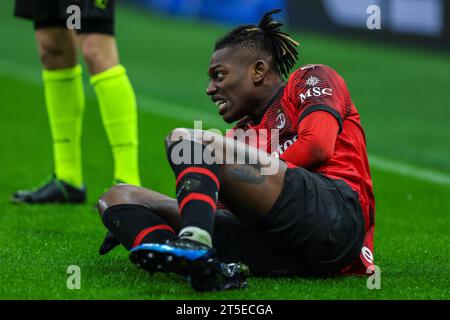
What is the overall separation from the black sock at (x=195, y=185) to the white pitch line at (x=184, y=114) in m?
3.72

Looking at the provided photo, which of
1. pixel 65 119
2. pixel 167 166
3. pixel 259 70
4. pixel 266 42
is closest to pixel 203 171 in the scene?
pixel 259 70

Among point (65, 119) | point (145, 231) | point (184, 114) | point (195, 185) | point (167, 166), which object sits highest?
point (195, 185)

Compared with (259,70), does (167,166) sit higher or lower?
lower

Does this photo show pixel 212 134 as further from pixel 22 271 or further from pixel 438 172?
pixel 438 172

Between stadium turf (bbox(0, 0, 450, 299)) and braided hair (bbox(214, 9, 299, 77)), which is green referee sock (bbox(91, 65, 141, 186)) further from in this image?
braided hair (bbox(214, 9, 299, 77))

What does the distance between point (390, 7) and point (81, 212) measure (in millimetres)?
9033

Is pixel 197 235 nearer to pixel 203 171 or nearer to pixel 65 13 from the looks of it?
pixel 203 171

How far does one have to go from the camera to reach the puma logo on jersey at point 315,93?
402 centimetres

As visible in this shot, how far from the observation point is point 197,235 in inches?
136

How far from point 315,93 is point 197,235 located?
34.9 inches

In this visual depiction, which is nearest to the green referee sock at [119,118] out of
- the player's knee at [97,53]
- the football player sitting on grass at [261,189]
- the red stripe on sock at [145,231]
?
the player's knee at [97,53]

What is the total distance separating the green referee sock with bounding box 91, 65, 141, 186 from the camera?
229 inches

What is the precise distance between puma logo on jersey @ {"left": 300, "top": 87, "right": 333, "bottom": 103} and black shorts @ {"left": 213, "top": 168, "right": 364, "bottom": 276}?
1.06 ft
